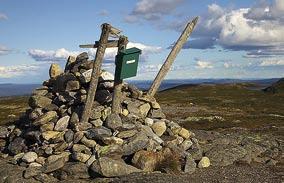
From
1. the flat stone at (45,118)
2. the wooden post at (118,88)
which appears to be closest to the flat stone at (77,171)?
the wooden post at (118,88)

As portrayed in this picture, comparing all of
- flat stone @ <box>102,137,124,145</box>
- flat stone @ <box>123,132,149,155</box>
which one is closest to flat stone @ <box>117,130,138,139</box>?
flat stone @ <box>123,132,149,155</box>

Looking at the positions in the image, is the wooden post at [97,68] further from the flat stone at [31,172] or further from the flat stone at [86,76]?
the flat stone at [31,172]

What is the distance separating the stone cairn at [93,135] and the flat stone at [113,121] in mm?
45

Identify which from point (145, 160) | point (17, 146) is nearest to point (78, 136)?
point (145, 160)

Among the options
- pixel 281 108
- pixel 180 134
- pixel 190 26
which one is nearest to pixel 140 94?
pixel 180 134

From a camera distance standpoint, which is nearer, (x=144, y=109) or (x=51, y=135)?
(x=51, y=135)

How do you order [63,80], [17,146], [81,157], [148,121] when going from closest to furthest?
[81,157], [17,146], [148,121], [63,80]

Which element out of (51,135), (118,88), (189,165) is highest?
(118,88)

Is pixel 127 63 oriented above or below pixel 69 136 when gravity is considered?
above

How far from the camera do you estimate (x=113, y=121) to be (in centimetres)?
2541

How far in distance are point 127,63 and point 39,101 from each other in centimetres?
683

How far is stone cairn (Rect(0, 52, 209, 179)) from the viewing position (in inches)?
906

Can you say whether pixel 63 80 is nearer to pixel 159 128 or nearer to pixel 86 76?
pixel 86 76

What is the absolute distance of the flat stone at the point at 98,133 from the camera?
79.6ft
